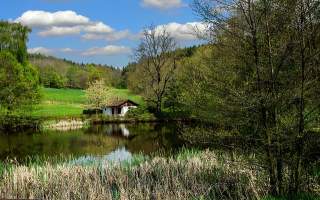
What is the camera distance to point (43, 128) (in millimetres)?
63688

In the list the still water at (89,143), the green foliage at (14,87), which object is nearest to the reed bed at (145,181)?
the still water at (89,143)

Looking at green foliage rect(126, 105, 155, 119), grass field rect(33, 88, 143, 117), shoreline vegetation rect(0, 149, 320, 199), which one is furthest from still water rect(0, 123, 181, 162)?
shoreline vegetation rect(0, 149, 320, 199)

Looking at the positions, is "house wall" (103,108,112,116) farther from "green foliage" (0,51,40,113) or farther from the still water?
the still water

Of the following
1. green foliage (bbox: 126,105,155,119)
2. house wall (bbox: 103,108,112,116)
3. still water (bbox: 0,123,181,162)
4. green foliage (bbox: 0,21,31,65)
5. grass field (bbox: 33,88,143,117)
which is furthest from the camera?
house wall (bbox: 103,108,112,116)

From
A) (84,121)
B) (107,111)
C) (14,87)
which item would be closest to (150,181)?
(14,87)

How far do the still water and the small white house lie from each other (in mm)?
21939

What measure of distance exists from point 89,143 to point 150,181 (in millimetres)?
32012

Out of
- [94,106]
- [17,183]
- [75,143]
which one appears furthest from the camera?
[94,106]

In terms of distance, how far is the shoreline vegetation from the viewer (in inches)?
504

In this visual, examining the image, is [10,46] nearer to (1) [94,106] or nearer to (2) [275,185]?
(1) [94,106]

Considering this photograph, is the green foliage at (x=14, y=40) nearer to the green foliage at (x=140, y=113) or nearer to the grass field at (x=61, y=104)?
the grass field at (x=61, y=104)

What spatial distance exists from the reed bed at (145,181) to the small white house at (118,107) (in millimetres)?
65898

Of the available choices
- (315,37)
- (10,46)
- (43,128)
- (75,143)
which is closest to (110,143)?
(75,143)

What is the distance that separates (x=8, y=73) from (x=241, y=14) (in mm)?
52948
